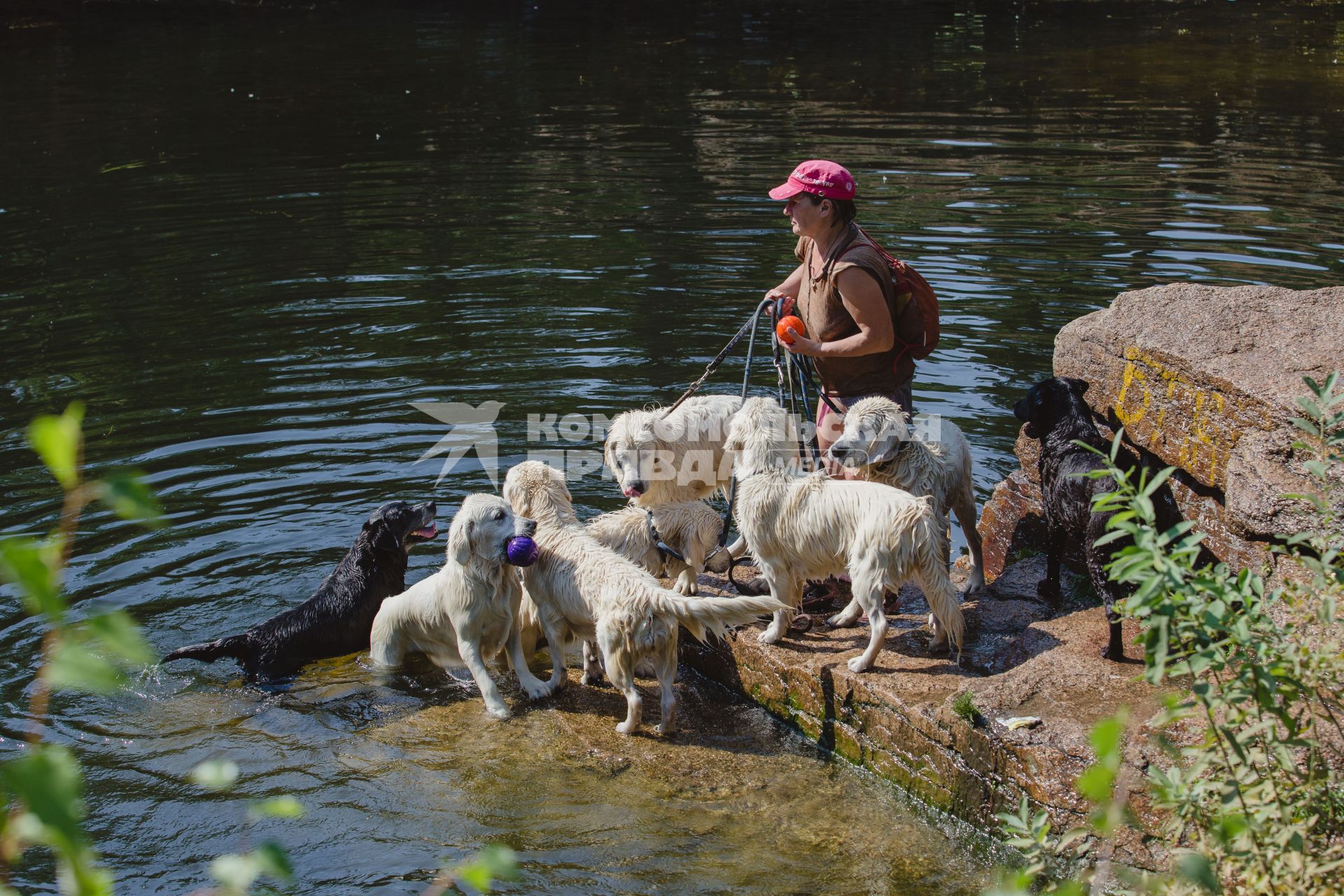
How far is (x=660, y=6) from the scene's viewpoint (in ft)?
111

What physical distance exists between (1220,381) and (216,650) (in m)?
5.77

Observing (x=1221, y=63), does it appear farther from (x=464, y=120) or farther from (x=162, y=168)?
(x=162, y=168)

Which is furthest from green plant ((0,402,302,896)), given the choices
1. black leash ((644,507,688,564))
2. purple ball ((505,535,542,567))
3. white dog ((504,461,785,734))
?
black leash ((644,507,688,564))

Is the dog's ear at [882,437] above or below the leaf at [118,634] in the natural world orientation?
below

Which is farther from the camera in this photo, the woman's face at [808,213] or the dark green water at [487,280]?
the woman's face at [808,213]

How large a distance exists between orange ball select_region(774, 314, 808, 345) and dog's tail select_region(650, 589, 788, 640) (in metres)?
1.66

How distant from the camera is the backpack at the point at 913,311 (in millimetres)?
6496

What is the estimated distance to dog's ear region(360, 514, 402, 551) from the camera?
22.1 ft

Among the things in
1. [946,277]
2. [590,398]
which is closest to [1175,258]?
[946,277]

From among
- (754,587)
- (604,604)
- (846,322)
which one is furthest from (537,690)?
(846,322)

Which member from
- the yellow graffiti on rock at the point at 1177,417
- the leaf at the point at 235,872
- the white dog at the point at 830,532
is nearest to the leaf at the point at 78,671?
the leaf at the point at 235,872

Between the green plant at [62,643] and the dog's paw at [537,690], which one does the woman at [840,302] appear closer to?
the dog's paw at [537,690]

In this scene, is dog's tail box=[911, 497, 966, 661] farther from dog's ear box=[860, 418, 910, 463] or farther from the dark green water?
the dark green water

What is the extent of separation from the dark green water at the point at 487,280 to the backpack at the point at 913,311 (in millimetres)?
2278
